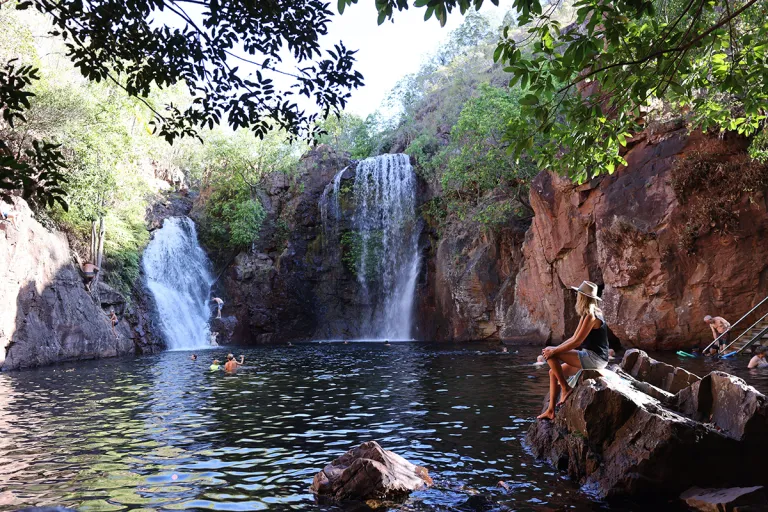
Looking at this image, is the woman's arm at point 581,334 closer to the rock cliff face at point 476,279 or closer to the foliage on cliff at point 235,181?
the rock cliff face at point 476,279

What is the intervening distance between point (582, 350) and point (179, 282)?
3143 centimetres

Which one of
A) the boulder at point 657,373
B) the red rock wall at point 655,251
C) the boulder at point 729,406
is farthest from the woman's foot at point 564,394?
the red rock wall at point 655,251

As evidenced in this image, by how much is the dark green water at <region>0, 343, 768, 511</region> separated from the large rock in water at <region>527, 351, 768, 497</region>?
0.36m

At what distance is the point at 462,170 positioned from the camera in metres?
29.0

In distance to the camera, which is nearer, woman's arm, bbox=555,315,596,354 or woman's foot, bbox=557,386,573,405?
woman's foot, bbox=557,386,573,405

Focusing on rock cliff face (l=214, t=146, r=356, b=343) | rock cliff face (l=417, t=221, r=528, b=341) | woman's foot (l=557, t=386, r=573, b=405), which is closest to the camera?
woman's foot (l=557, t=386, r=573, b=405)

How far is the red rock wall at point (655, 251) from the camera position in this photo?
17953 mm

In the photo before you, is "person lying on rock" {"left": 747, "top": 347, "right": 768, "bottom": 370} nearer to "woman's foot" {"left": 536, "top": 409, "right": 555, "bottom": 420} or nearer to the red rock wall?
the red rock wall

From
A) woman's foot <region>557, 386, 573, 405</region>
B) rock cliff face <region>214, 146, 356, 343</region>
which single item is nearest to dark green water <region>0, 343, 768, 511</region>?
woman's foot <region>557, 386, 573, 405</region>

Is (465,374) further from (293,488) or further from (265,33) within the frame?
(265,33)

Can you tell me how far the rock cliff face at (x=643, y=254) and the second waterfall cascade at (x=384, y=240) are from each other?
34.1 feet

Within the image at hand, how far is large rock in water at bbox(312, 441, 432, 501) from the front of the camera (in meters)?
6.18

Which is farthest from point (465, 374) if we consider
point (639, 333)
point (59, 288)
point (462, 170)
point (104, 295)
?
point (104, 295)

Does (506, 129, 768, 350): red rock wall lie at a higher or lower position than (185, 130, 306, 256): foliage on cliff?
lower
